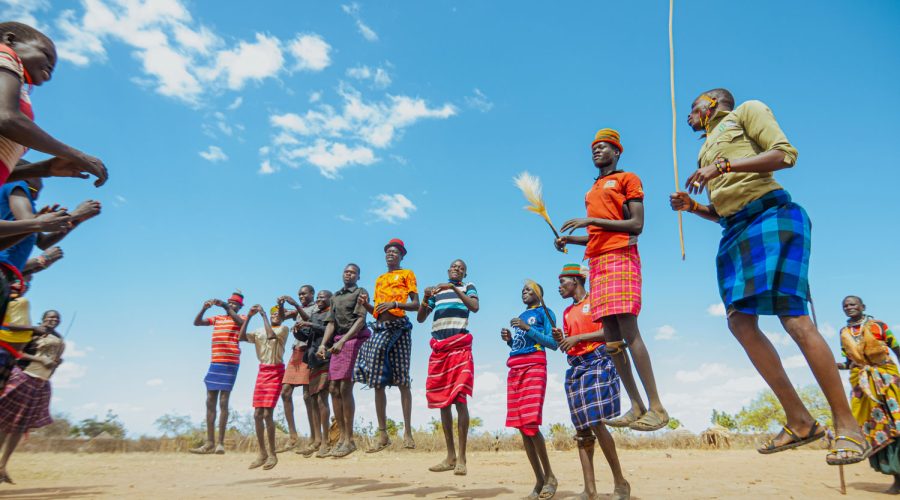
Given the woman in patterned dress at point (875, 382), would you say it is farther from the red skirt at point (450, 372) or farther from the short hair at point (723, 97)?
the short hair at point (723, 97)

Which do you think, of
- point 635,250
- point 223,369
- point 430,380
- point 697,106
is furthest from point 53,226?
point 223,369

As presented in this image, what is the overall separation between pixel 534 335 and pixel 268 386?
512 centimetres

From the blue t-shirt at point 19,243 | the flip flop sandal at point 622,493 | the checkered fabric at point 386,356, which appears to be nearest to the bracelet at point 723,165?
the flip flop sandal at point 622,493

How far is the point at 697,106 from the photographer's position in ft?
14.0

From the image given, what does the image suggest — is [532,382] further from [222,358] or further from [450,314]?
[222,358]

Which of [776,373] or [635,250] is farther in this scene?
[635,250]

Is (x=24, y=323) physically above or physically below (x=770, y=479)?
above

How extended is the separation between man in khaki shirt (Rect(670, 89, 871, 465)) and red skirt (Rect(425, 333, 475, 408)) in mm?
4115

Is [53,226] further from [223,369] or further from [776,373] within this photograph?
[223,369]

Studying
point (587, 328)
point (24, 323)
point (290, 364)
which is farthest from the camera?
point (290, 364)

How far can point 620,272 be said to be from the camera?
4.45 meters

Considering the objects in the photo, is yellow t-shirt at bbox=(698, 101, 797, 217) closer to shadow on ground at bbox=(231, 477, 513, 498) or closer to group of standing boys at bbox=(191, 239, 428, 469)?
group of standing boys at bbox=(191, 239, 428, 469)

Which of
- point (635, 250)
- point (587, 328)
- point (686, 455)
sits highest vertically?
point (635, 250)

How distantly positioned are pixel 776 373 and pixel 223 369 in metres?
10.2
